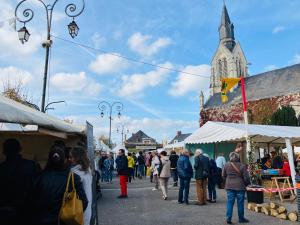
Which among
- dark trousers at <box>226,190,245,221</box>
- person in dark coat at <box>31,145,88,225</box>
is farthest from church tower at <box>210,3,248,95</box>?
person in dark coat at <box>31,145,88,225</box>

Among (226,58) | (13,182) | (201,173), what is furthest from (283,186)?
(226,58)

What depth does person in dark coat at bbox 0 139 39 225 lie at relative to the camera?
12.5ft

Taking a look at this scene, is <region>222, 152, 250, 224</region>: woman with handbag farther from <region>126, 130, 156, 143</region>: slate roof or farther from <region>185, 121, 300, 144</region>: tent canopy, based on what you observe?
<region>126, 130, 156, 143</region>: slate roof

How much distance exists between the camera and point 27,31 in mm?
11875

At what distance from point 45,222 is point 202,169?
26.8 ft

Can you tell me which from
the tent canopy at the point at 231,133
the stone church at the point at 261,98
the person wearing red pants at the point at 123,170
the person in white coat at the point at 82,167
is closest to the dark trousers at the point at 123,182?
the person wearing red pants at the point at 123,170

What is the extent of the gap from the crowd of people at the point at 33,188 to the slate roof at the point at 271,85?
57.2 m

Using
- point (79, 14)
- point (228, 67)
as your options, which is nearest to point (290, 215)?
point (79, 14)

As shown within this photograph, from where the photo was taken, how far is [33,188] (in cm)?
353

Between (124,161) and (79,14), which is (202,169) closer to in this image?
(124,161)

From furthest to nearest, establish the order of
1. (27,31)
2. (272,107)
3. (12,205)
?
1. (272,107)
2. (27,31)
3. (12,205)

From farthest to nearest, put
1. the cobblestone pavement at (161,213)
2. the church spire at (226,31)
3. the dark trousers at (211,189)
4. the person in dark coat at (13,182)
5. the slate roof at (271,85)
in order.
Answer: the church spire at (226,31) < the slate roof at (271,85) < the dark trousers at (211,189) < the cobblestone pavement at (161,213) < the person in dark coat at (13,182)

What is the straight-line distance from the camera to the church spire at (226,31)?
9225 cm

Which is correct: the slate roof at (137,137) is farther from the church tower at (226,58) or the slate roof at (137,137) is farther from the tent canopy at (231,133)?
the tent canopy at (231,133)
